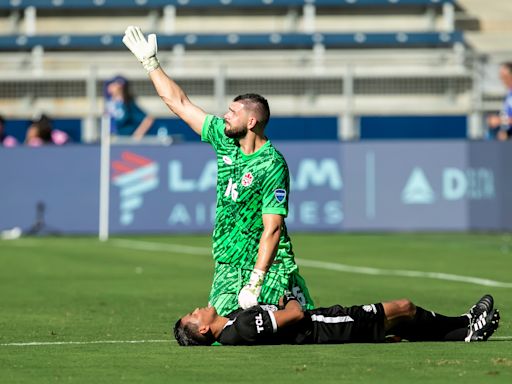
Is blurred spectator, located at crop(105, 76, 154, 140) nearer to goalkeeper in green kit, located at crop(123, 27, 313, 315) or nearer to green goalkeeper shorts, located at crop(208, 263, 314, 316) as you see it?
goalkeeper in green kit, located at crop(123, 27, 313, 315)

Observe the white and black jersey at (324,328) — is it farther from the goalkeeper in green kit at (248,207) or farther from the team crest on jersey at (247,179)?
the team crest on jersey at (247,179)

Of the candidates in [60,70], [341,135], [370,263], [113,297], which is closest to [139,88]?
[60,70]

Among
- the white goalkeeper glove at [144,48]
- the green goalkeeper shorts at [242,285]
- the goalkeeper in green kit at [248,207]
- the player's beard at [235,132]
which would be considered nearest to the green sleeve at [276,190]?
the goalkeeper in green kit at [248,207]

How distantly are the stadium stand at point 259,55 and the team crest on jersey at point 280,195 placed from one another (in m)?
18.2

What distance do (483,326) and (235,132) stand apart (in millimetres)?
2036

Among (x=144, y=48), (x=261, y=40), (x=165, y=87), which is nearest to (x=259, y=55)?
(x=261, y=40)

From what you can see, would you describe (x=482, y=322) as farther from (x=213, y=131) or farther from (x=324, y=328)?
(x=213, y=131)

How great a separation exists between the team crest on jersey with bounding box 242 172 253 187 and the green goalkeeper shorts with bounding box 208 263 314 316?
56 cm

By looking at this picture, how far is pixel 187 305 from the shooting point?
12.4 metres

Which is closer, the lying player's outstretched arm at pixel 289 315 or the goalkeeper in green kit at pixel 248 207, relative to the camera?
the lying player's outstretched arm at pixel 289 315

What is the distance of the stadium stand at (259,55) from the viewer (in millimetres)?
28422

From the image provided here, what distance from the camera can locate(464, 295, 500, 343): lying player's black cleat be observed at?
899 centimetres

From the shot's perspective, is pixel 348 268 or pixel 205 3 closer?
pixel 348 268

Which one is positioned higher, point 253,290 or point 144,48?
point 144,48
